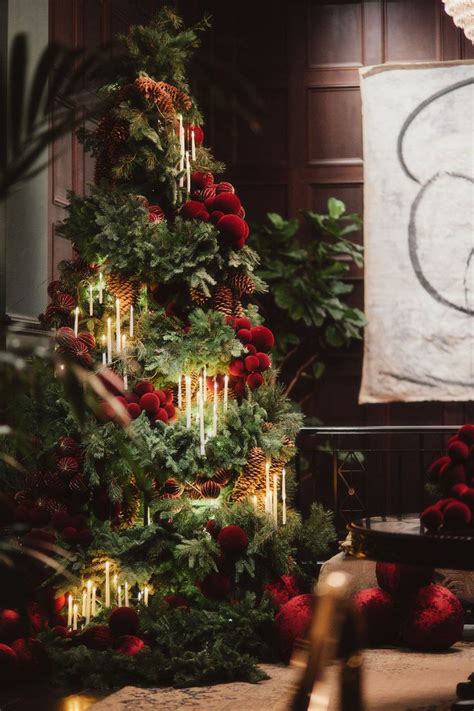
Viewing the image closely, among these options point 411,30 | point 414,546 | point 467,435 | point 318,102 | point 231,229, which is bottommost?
point 414,546

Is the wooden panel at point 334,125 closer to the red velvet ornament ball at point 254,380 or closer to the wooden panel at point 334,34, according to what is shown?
the wooden panel at point 334,34

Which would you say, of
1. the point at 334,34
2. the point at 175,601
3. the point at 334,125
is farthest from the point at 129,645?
the point at 334,34

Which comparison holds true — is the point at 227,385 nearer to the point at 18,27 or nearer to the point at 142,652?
the point at 142,652

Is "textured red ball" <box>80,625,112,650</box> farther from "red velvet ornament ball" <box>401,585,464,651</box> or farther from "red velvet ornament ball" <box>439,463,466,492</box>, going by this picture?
"red velvet ornament ball" <box>439,463,466,492</box>

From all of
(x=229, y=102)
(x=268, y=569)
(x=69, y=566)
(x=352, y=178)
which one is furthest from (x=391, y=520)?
(x=352, y=178)

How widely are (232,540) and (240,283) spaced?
1013 millimetres

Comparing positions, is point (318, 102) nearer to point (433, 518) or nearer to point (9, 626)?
point (9, 626)

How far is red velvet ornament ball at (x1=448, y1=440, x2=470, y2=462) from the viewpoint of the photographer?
2.88 metres

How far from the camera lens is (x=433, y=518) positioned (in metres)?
2.76

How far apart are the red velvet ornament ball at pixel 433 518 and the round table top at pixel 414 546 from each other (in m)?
0.03

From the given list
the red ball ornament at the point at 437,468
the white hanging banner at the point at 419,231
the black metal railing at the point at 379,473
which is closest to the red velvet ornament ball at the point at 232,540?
the red ball ornament at the point at 437,468

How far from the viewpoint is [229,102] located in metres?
1.07

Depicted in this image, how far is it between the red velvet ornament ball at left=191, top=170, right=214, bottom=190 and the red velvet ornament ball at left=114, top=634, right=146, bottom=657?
70.9 inches

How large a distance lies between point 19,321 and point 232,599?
154cm
